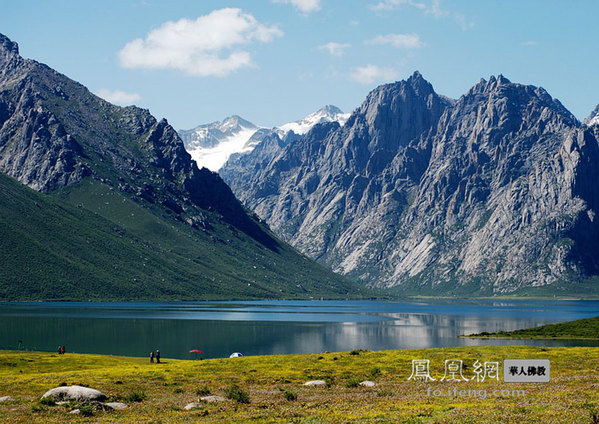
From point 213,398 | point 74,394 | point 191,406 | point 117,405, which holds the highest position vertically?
point 74,394

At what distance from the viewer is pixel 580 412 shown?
131 feet

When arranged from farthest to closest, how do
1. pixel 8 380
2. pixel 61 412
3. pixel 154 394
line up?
pixel 8 380
pixel 154 394
pixel 61 412

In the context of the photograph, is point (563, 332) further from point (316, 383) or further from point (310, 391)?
point (310, 391)

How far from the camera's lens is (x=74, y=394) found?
51.8 m

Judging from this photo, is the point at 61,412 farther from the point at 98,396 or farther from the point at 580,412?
the point at 580,412

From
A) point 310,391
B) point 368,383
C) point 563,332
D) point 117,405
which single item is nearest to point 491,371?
point 368,383

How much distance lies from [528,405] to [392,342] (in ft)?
402

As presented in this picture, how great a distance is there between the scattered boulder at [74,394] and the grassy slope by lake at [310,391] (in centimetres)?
148

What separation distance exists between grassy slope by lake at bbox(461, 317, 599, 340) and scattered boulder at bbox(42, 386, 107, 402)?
13133 cm

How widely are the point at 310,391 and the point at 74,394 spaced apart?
20.9m

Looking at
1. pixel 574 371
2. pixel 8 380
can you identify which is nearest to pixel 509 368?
pixel 574 371

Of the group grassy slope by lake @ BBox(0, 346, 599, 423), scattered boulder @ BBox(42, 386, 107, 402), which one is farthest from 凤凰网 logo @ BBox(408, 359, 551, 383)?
scattered boulder @ BBox(42, 386, 107, 402)

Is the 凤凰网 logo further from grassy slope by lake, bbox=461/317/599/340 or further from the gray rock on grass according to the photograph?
grassy slope by lake, bbox=461/317/599/340

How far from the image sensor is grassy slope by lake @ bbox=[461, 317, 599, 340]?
158750 millimetres
